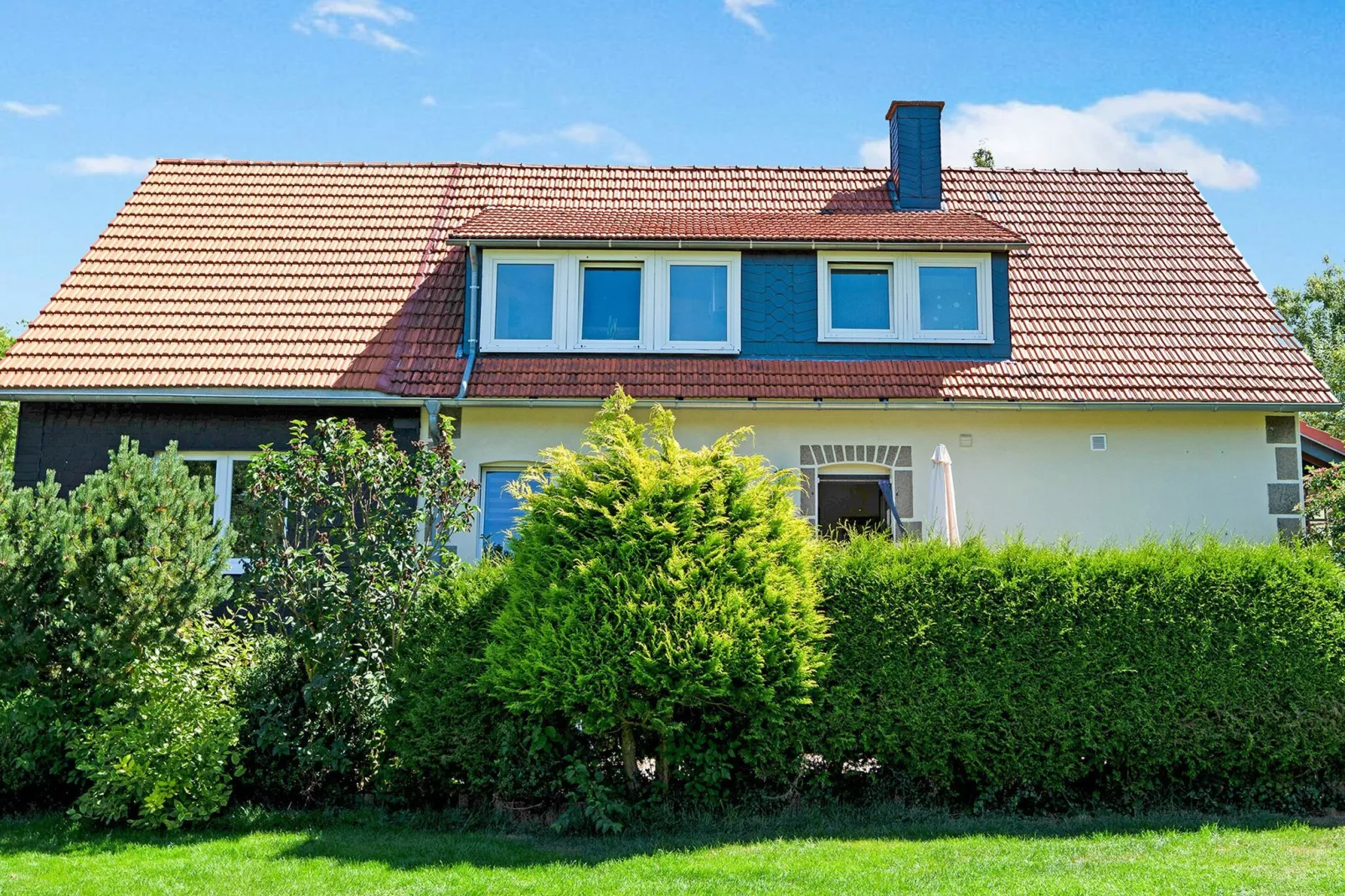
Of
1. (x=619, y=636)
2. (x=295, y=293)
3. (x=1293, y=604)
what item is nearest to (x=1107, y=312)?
(x=1293, y=604)

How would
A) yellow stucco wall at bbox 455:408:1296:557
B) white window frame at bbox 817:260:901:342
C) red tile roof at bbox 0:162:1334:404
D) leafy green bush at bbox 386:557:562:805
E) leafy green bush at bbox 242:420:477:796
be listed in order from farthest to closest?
white window frame at bbox 817:260:901:342
yellow stucco wall at bbox 455:408:1296:557
red tile roof at bbox 0:162:1334:404
leafy green bush at bbox 242:420:477:796
leafy green bush at bbox 386:557:562:805

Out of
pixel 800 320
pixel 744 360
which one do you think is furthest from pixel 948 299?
pixel 744 360

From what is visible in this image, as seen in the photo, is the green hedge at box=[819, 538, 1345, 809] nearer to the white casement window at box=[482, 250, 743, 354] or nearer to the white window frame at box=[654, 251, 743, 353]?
the white window frame at box=[654, 251, 743, 353]

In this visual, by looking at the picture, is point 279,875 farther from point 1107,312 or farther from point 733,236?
point 1107,312

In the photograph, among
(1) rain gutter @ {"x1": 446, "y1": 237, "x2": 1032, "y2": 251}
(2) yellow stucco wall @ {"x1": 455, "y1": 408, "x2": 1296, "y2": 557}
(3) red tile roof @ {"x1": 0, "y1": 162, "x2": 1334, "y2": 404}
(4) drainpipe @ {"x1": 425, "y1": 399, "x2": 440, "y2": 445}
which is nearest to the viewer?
(4) drainpipe @ {"x1": 425, "y1": 399, "x2": 440, "y2": 445}

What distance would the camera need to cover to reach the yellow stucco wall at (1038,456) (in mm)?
13203

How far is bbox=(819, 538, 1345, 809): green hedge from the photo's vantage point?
319 inches

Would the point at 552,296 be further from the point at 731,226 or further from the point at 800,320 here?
the point at 800,320

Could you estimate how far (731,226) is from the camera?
46.5 feet

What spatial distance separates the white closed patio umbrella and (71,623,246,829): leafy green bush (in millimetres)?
6555

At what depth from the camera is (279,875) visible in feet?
22.0

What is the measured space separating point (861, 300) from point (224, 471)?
26.0ft

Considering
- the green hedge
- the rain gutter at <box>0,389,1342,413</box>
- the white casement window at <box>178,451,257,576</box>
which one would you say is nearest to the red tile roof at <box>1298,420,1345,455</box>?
the rain gutter at <box>0,389,1342,413</box>

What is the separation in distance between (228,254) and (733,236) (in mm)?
6914
